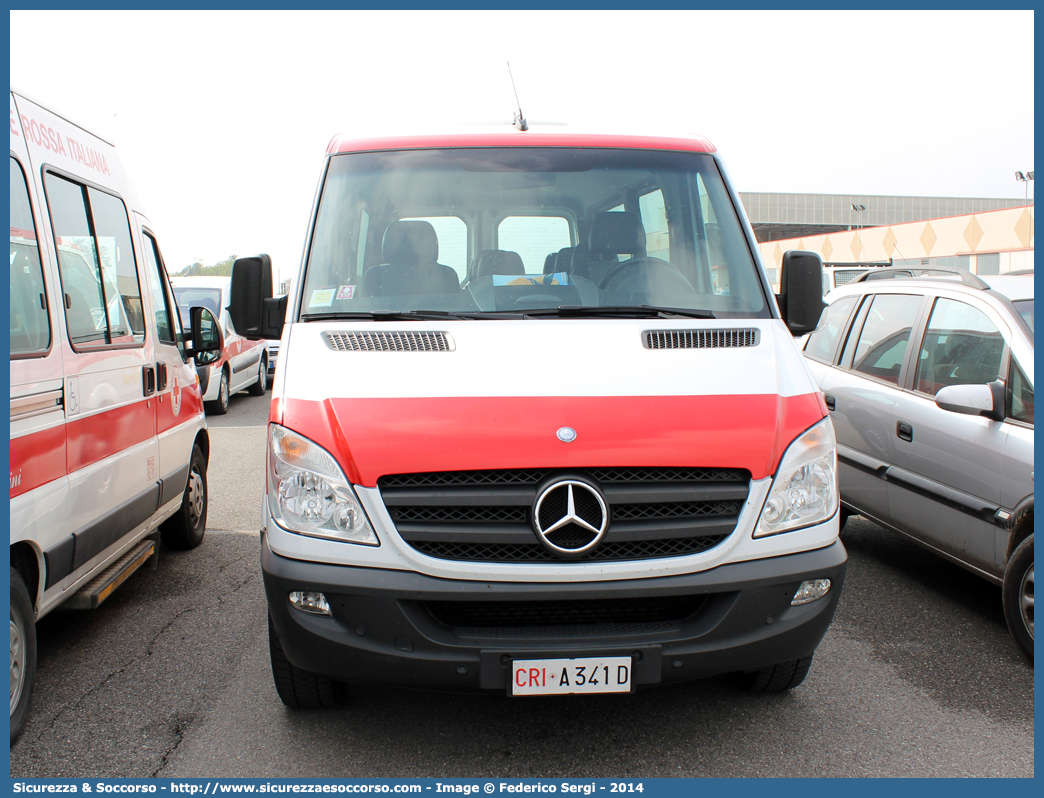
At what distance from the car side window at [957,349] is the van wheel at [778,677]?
197 cm

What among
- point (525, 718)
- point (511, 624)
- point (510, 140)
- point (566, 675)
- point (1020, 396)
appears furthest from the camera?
point (1020, 396)

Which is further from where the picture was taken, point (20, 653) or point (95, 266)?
point (95, 266)

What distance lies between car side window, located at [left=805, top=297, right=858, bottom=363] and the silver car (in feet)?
0.05

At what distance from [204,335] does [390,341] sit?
279cm

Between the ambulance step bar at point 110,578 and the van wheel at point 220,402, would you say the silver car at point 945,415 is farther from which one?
the van wheel at point 220,402

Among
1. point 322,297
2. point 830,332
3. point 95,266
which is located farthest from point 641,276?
point 830,332

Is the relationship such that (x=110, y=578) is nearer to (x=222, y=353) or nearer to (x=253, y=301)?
(x=253, y=301)

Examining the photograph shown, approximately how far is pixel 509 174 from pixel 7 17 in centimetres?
206

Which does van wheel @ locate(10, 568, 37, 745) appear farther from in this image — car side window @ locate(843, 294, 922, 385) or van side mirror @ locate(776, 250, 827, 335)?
car side window @ locate(843, 294, 922, 385)

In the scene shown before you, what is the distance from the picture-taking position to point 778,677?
11.8 feet

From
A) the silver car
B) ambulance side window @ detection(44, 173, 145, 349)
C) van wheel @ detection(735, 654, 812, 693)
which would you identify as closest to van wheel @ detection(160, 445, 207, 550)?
ambulance side window @ detection(44, 173, 145, 349)

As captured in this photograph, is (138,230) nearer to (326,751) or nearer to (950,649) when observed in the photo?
(326,751)

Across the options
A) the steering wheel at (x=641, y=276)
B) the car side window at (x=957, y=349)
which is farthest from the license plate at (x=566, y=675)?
the car side window at (x=957, y=349)

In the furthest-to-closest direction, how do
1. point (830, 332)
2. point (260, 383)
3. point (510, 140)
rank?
point (260, 383)
point (830, 332)
point (510, 140)
